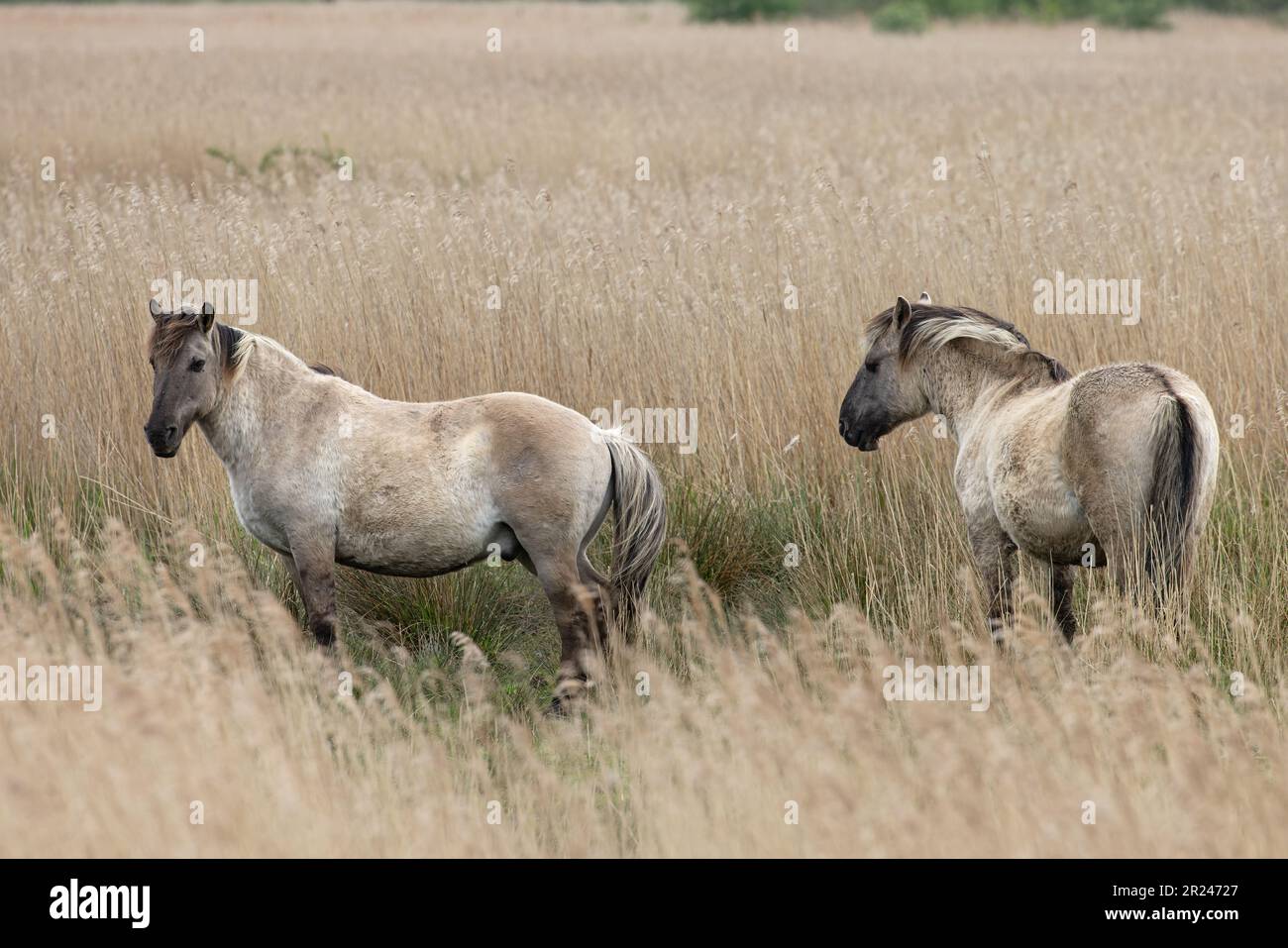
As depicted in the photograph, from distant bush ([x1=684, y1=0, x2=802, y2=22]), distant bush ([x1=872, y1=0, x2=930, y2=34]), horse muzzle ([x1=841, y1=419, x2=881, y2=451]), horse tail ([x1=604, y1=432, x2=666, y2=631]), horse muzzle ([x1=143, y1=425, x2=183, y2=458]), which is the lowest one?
horse tail ([x1=604, y1=432, x2=666, y2=631])

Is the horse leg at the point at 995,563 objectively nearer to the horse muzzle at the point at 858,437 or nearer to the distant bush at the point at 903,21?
the horse muzzle at the point at 858,437

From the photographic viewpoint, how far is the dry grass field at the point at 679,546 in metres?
3.75

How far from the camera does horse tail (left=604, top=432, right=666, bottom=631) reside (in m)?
5.12

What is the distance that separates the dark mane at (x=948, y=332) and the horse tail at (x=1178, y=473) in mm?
815

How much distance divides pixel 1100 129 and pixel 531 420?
10.3 metres

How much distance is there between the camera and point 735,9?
3634 centimetres

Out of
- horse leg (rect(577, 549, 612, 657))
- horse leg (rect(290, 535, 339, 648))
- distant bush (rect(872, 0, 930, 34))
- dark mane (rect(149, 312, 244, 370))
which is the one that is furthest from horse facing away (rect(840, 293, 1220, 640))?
distant bush (rect(872, 0, 930, 34))

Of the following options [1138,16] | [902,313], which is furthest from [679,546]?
[1138,16]

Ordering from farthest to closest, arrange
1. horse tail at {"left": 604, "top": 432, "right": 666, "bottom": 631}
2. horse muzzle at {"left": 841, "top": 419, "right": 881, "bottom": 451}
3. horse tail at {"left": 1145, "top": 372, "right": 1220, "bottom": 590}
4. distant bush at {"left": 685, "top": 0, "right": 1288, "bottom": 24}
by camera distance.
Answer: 1. distant bush at {"left": 685, "top": 0, "right": 1288, "bottom": 24}
2. horse muzzle at {"left": 841, "top": 419, "right": 881, "bottom": 451}
3. horse tail at {"left": 604, "top": 432, "right": 666, "bottom": 631}
4. horse tail at {"left": 1145, "top": 372, "right": 1220, "bottom": 590}

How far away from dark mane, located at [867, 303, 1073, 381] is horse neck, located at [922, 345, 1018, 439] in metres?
0.06

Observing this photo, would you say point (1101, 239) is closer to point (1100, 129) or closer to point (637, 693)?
point (637, 693)

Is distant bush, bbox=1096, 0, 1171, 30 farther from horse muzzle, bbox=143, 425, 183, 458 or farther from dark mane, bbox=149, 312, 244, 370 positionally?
horse muzzle, bbox=143, 425, 183, 458

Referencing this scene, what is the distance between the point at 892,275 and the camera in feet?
25.3

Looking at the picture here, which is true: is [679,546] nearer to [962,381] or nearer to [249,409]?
[962,381]
